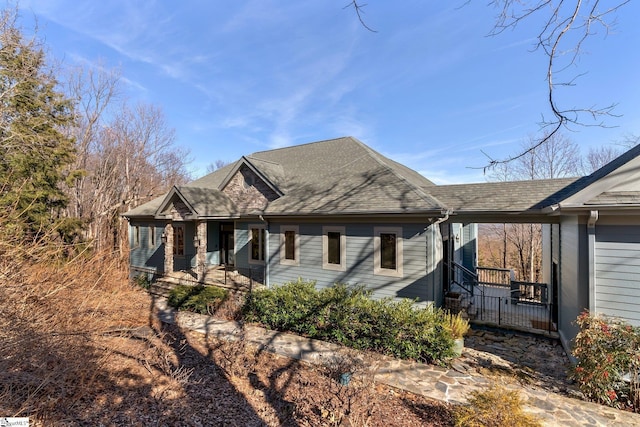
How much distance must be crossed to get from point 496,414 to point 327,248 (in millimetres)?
7646

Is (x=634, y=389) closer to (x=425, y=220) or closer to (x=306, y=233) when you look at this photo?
(x=425, y=220)

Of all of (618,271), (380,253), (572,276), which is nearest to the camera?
(618,271)

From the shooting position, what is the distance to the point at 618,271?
235 inches

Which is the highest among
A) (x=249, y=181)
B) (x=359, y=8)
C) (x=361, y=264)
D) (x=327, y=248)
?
(x=359, y=8)

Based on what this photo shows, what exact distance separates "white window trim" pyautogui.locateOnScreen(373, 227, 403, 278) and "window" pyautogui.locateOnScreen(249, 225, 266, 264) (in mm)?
6226

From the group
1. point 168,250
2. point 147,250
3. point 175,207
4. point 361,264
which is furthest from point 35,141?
point 361,264

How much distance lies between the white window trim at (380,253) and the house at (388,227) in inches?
1.3

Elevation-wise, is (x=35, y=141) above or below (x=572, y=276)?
above

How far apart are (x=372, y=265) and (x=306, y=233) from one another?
305cm

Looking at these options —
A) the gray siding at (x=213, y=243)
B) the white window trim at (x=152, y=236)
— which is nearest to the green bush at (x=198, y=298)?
the gray siding at (x=213, y=243)

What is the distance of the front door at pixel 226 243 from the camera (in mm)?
16547

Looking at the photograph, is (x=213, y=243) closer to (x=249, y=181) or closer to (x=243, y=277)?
(x=243, y=277)

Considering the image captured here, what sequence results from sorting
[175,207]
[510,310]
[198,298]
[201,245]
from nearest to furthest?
1. [510,310]
2. [198,298]
3. [201,245]
4. [175,207]

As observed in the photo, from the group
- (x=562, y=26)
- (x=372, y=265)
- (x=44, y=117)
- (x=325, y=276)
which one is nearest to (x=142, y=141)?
(x=44, y=117)
